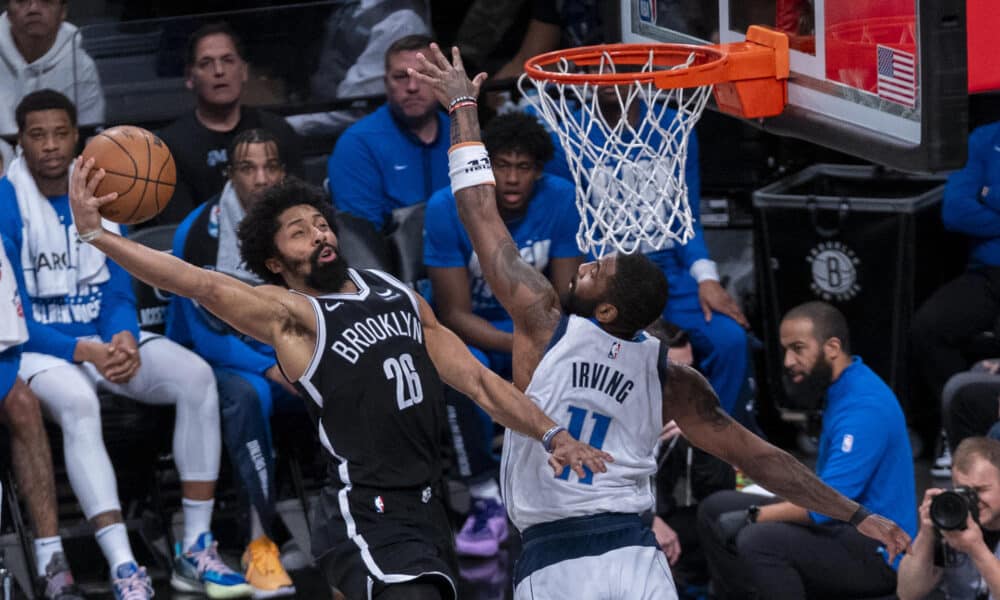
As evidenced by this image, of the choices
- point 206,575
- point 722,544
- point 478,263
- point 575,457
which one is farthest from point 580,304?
point 206,575

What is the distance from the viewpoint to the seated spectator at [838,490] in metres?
5.84

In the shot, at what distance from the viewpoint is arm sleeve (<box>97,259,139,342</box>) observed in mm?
6594

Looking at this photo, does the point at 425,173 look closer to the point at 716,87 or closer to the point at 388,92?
the point at 388,92

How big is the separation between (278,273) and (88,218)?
2.48 feet

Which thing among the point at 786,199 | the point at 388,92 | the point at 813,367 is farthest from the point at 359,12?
the point at 813,367

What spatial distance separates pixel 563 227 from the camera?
275 inches

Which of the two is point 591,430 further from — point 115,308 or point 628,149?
point 115,308

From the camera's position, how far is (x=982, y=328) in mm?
7598

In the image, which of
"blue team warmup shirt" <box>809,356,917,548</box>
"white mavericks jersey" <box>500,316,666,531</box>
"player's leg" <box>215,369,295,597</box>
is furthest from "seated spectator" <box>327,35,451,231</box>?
"white mavericks jersey" <box>500,316,666,531</box>

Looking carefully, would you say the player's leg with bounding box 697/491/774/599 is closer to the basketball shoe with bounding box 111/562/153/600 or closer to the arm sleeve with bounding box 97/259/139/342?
the basketball shoe with bounding box 111/562/153/600

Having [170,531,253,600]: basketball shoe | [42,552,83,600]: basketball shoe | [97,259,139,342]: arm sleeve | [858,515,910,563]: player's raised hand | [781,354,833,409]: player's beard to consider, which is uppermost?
[97,259,139,342]: arm sleeve

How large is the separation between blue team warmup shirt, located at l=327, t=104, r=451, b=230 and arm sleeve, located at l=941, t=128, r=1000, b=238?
8.00ft

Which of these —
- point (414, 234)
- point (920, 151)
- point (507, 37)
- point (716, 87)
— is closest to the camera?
point (920, 151)

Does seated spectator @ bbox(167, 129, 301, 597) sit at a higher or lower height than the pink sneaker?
higher
